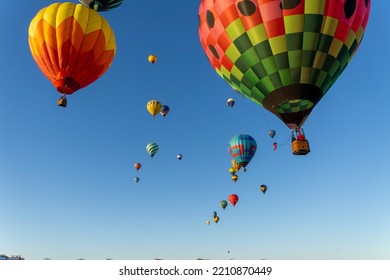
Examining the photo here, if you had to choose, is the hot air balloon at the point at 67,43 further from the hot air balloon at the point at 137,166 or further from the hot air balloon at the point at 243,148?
the hot air balloon at the point at 137,166

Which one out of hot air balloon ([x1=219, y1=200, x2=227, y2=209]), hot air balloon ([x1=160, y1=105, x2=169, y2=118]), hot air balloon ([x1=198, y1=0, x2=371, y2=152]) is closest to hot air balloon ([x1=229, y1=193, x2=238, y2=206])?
hot air balloon ([x1=219, y1=200, x2=227, y2=209])

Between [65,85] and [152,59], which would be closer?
[65,85]

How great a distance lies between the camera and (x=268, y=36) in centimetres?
1176

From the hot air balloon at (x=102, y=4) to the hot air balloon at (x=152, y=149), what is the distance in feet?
50.2

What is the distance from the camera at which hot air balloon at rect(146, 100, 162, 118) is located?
1035 inches

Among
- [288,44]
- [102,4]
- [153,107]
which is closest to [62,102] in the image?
[102,4]

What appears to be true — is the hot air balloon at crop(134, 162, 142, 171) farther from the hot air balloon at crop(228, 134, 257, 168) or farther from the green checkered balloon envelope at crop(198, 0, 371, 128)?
the green checkered balloon envelope at crop(198, 0, 371, 128)

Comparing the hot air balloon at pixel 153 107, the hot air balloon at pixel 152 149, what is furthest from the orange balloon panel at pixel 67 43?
the hot air balloon at pixel 152 149

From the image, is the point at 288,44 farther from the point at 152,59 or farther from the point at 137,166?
the point at 137,166

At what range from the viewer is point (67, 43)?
46.6ft

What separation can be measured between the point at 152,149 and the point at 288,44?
20.6 metres

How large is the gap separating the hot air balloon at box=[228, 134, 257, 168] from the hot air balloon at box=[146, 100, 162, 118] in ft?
21.7

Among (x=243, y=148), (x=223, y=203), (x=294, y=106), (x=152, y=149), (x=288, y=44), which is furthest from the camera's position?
(x=223, y=203)

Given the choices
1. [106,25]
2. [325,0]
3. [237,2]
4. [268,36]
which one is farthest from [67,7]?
[325,0]
